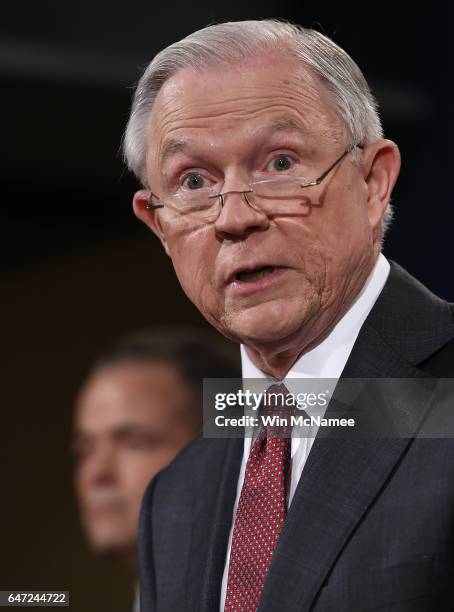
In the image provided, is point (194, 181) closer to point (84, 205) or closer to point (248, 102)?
point (248, 102)

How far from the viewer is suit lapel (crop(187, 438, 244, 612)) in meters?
1.43

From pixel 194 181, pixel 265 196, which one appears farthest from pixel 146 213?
pixel 265 196

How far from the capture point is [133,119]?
5.12 ft

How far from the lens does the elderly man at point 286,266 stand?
129 centimetres

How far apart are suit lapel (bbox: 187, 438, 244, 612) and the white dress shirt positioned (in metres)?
0.01

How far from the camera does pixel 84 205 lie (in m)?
3.55

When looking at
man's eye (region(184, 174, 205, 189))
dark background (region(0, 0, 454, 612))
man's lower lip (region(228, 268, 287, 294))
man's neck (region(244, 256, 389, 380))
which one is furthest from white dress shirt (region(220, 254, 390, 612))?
dark background (region(0, 0, 454, 612))

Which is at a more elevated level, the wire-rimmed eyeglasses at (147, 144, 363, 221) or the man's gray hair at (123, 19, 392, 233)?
the man's gray hair at (123, 19, 392, 233)

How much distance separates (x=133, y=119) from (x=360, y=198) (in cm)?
38

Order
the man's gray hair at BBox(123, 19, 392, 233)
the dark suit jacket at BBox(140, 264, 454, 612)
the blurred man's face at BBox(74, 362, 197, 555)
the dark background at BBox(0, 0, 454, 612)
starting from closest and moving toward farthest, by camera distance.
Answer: the dark suit jacket at BBox(140, 264, 454, 612) → the man's gray hair at BBox(123, 19, 392, 233) → the blurred man's face at BBox(74, 362, 197, 555) → the dark background at BBox(0, 0, 454, 612)

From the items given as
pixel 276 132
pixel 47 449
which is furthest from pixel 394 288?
pixel 47 449

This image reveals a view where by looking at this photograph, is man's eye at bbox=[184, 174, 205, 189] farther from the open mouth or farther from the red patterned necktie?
the red patterned necktie

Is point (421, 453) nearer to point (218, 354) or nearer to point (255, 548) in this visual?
point (255, 548)

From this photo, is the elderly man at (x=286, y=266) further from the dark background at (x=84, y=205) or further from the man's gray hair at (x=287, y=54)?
the dark background at (x=84, y=205)
